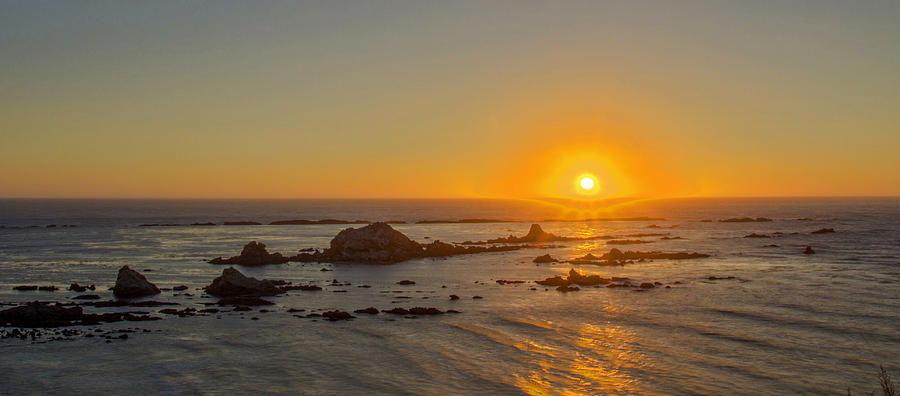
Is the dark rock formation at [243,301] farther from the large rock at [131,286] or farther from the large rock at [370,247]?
the large rock at [370,247]

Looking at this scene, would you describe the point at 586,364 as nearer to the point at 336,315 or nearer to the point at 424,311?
the point at 424,311

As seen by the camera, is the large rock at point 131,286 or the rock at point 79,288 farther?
the rock at point 79,288

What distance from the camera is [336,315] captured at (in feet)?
122

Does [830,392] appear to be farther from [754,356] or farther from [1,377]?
[1,377]

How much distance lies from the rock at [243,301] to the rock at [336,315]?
6896 mm

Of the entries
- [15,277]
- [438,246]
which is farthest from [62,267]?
[438,246]

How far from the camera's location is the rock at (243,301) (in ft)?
137

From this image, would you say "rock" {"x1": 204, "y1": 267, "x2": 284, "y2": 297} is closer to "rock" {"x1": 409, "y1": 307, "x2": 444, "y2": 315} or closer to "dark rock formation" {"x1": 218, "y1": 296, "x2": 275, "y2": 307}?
"dark rock formation" {"x1": 218, "y1": 296, "x2": 275, "y2": 307}

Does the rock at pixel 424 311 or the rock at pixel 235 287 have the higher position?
the rock at pixel 235 287

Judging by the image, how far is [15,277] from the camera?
5578 centimetres

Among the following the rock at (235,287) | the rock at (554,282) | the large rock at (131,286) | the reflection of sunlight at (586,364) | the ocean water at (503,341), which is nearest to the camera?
the reflection of sunlight at (586,364)

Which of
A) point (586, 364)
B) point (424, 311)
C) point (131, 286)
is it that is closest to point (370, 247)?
point (131, 286)

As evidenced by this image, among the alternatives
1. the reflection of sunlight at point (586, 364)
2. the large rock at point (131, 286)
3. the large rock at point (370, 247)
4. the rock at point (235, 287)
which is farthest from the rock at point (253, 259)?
the reflection of sunlight at point (586, 364)

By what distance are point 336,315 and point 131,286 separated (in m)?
18.4
